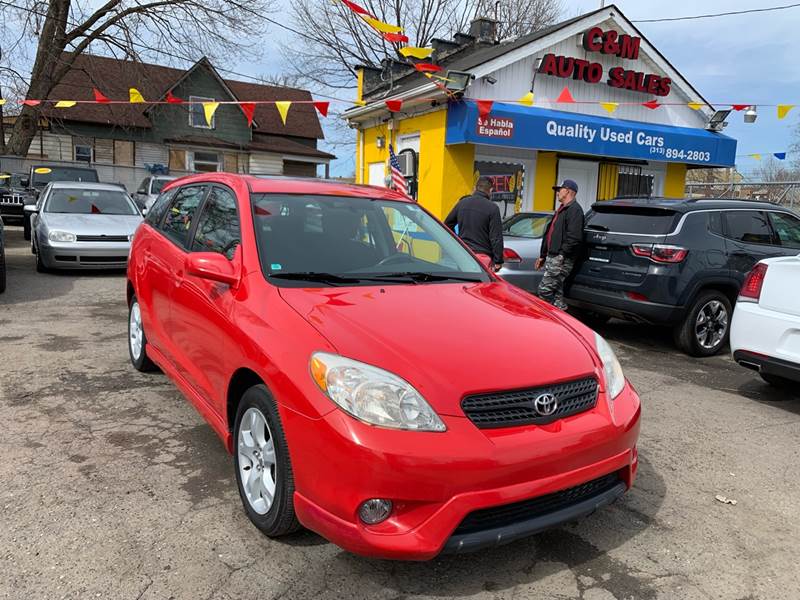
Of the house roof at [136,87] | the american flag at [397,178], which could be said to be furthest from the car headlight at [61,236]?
the house roof at [136,87]

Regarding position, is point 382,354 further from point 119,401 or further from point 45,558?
point 119,401

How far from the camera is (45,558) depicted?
8.34 ft

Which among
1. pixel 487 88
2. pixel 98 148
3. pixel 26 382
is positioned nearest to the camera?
pixel 26 382

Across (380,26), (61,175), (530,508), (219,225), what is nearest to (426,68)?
(380,26)

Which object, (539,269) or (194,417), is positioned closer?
(194,417)

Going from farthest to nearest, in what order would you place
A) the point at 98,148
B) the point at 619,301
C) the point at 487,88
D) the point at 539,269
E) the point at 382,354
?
1. the point at 98,148
2. the point at 487,88
3. the point at 539,269
4. the point at 619,301
5. the point at 382,354

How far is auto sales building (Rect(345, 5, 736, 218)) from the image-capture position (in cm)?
1159

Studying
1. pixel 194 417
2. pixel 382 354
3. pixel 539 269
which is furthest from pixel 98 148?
pixel 382 354

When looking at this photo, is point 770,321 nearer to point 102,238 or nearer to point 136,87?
point 102,238

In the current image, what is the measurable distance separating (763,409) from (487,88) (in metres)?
8.63

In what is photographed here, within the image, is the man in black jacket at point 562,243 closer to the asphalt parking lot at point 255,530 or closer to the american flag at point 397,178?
the asphalt parking lot at point 255,530

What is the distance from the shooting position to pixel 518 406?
2395 mm

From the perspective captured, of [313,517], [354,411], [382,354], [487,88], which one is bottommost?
[313,517]

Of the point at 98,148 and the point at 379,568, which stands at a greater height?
the point at 98,148
